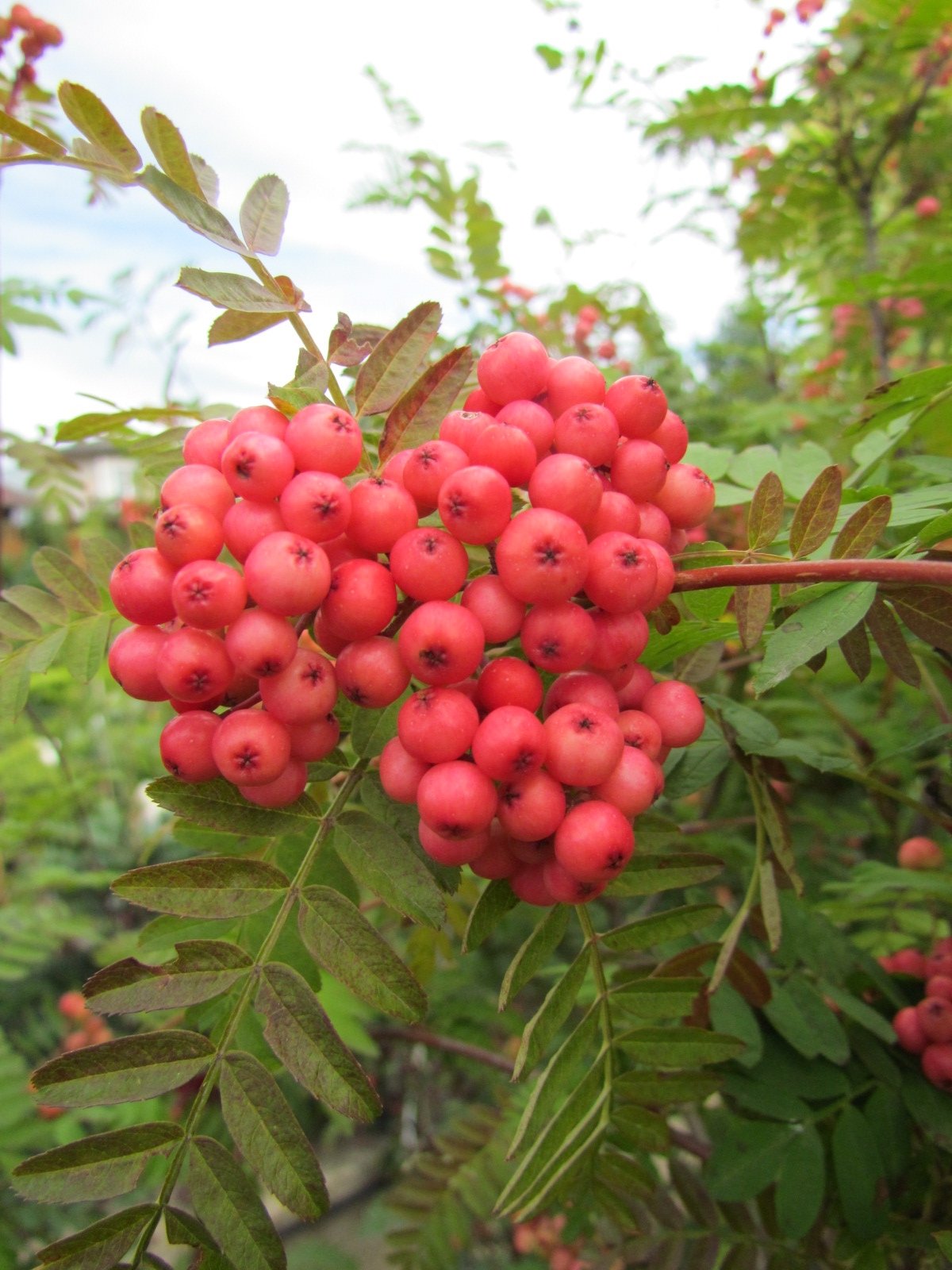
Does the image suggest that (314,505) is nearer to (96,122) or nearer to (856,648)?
(96,122)

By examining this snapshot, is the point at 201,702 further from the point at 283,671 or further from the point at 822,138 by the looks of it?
the point at 822,138

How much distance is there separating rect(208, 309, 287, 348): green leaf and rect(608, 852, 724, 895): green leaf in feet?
2.13

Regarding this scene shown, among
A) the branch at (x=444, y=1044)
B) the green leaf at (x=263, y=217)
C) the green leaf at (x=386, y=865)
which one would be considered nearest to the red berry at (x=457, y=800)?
the green leaf at (x=386, y=865)

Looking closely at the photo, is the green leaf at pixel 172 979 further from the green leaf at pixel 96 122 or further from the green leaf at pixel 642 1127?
the green leaf at pixel 96 122

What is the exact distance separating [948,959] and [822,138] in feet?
7.32

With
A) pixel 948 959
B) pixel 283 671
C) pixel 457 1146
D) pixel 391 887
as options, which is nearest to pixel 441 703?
pixel 283 671

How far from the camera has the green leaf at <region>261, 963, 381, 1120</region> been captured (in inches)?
25.0

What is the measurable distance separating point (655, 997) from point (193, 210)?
884mm

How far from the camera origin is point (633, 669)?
756 mm

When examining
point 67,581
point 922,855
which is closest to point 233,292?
point 67,581

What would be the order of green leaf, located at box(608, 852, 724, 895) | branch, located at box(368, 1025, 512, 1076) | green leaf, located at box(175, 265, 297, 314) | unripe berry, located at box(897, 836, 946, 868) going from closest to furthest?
green leaf, located at box(175, 265, 297, 314) → green leaf, located at box(608, 852, 724, 895) → unripe berry, located at box(897, 836, 946, 868) → branch, located at box(368, 1025, 512, 1076)

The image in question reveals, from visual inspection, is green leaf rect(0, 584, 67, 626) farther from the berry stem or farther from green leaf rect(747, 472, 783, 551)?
green leaf rect(747, 472, 783, 551)

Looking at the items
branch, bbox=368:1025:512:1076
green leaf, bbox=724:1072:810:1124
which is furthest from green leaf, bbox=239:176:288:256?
branch, bbox=368:1025:512:1076

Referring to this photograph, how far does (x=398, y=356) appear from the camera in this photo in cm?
79
